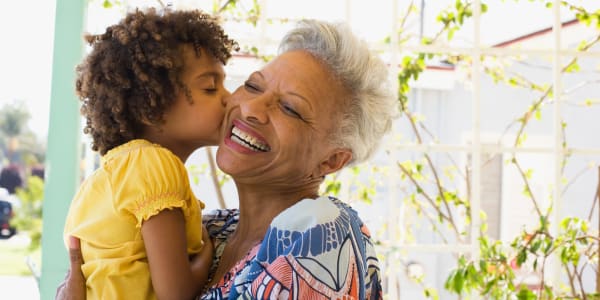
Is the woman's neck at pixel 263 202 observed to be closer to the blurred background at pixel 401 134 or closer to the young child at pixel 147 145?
the young child at pixel 147 145

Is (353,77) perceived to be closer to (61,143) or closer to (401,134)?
(61,143)

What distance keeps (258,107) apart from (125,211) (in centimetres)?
38

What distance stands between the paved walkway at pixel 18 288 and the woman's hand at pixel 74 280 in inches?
108

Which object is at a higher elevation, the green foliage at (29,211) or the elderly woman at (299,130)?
the elderly woman at (299,130)

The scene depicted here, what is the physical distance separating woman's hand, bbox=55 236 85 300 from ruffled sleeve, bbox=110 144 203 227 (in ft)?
0.59

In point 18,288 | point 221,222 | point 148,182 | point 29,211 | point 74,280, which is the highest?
point 148,182

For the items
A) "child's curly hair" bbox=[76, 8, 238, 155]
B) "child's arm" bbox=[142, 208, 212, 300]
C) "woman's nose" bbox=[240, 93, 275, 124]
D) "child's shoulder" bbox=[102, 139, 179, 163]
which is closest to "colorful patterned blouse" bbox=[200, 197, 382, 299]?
"child's arm" bbox=[142, 208, 212, 300]

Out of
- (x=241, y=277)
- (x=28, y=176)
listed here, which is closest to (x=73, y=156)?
(x=241, y=277)

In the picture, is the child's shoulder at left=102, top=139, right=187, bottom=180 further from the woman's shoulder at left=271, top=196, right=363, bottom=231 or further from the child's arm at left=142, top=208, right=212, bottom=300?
the woman's shoulder at left=271, top=196, right=363, bottom=231

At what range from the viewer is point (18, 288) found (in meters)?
4.69

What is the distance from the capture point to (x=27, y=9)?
15.5ft

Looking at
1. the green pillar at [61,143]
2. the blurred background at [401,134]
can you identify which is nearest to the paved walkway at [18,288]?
the blurred background at [401,134]

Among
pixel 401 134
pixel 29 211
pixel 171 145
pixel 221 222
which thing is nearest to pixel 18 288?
pixel 29 211

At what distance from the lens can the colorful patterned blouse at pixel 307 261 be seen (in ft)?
4.32
